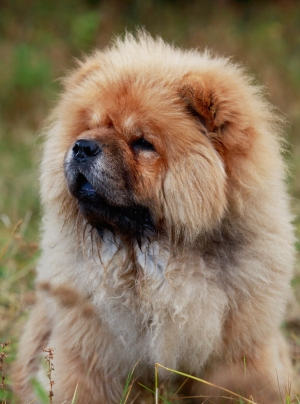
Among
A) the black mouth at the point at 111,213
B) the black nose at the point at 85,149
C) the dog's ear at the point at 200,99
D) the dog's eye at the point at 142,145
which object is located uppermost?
the dog's ear at the point at 200,99

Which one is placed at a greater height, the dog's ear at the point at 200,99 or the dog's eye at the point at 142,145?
the dog's ear at the point at 200,99

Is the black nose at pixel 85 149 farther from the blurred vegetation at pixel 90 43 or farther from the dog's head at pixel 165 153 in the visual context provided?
the blurred vegetation at pixel 90 43

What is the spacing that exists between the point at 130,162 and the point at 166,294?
2.26ft

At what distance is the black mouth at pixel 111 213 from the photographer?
225cm

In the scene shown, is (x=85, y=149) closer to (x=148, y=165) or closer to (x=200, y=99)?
(x=148, y=165)

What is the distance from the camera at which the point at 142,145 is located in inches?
88.2

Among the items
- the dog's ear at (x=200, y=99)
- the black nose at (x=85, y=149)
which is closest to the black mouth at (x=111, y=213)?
the black nose at (x=85, y=149)

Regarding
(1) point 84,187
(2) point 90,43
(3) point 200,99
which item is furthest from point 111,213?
(2) point 90,43

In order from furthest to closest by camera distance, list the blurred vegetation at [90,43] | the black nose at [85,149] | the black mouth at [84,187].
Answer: the blurred vegetation at [90,43] < the black mouth at [84,187] < the black nose at [85,149]

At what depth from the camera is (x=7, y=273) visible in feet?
13.0

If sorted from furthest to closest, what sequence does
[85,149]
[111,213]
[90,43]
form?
[90,43] < [111,213] < [85,149]

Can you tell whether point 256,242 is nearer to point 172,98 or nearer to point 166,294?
point 166,294

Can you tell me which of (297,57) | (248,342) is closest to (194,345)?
(248,342)

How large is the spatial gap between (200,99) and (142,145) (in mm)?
355
